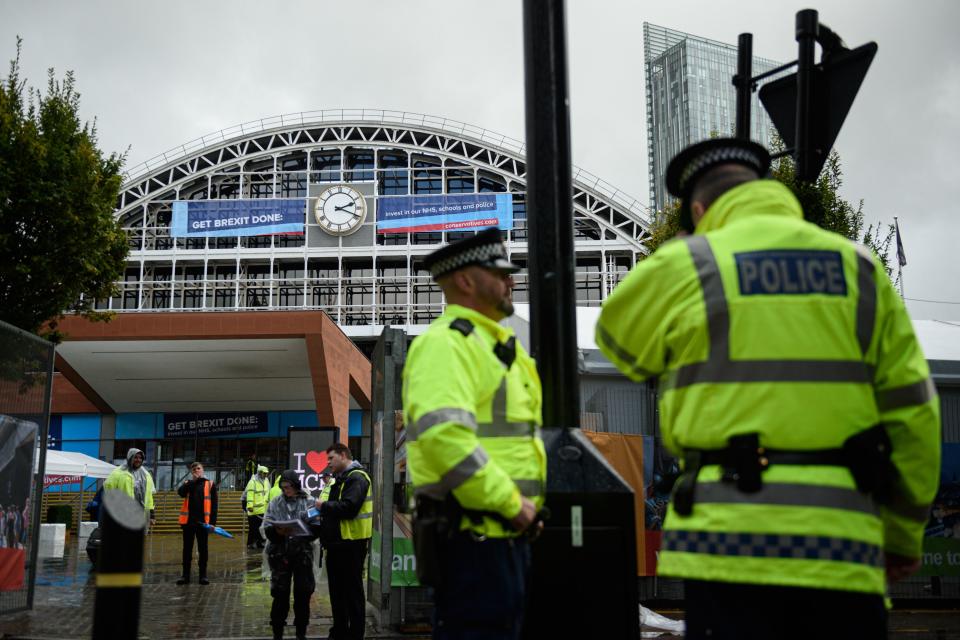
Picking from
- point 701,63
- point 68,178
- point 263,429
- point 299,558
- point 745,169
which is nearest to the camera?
point 745,169

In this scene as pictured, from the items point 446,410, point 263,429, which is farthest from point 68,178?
point 263,429

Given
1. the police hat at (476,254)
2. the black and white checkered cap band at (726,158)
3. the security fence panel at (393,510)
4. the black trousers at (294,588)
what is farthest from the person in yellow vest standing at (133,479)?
the black and white checkered cap band at (726,158)

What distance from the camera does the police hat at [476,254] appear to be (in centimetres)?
359

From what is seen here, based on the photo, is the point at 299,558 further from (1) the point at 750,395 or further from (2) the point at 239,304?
(2) the point at 239,304

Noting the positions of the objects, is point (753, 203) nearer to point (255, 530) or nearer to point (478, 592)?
point (478, 592)

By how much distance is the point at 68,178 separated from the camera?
42.1 feet

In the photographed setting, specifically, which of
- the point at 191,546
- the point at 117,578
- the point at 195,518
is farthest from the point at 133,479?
the point at 117,578

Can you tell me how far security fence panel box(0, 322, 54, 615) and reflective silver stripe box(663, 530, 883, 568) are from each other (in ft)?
25.2

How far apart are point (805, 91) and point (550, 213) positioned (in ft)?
5.93

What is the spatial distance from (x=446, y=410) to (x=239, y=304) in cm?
5059

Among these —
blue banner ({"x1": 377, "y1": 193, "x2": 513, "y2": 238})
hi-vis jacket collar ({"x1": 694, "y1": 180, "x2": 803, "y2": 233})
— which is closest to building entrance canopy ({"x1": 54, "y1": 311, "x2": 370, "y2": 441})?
blue banner ({"x1": 377, "y1": 193, "x2": 513, "y2": 238})

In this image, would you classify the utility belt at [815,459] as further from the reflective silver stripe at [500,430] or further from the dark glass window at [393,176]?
the dark glass window at [393,176]

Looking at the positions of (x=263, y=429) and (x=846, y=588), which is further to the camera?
(x=263, y=429)

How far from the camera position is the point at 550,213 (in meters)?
4.20
